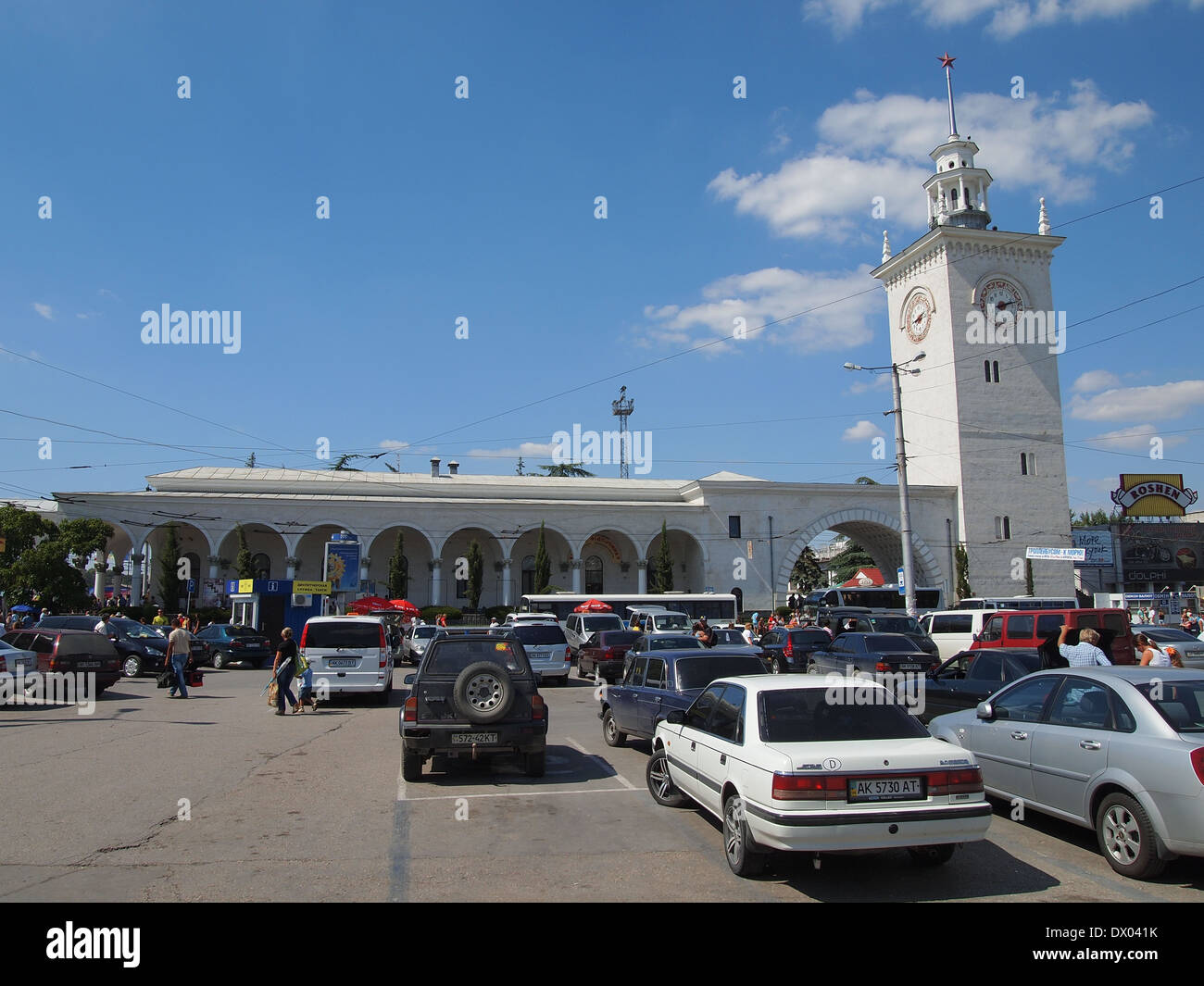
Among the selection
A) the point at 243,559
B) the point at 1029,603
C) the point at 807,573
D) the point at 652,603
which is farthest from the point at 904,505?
the point at 807,573

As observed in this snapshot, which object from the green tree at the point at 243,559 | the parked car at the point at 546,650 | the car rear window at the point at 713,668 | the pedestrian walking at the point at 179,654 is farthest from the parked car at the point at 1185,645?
the green tree at the point at 243,559

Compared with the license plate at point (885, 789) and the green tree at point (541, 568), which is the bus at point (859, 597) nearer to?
the green tree at point (541, 568)

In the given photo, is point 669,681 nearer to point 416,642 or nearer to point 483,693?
point 483,693

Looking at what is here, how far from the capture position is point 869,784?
5.76 m

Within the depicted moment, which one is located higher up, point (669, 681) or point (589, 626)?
point (669, 681)

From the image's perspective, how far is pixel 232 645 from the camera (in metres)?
30.1

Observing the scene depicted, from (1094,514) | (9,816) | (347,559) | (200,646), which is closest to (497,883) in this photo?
(9,816)

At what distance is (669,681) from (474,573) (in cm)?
4202

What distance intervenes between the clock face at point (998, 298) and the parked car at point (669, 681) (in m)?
52.3

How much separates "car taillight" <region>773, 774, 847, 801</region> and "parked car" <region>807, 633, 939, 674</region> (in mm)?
11593

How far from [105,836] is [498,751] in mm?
3840

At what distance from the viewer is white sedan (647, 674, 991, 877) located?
18.5ft

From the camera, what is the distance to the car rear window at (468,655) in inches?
408
